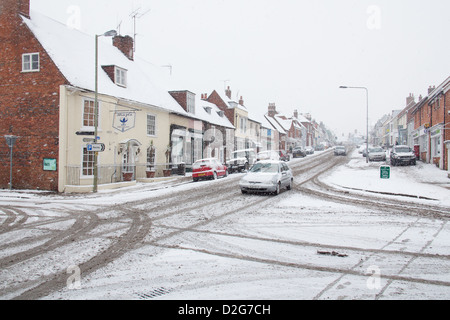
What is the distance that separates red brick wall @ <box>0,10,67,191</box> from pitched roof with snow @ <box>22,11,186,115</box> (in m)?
0.66

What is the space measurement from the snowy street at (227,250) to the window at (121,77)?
12489mm

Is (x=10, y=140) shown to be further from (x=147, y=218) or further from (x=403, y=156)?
(x=403, y=156)

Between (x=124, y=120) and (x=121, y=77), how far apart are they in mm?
4903

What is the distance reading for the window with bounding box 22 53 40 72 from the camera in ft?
64.9

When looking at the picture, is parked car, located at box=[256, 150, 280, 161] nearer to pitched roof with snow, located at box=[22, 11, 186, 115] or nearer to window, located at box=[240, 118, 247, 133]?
pitched roof with snow, located at box=[22, 11, 186, 115]

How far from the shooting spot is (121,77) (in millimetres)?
24672

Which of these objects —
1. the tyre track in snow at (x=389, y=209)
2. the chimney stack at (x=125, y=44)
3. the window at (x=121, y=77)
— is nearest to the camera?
the tyre track in snow at (x=389, y=209)

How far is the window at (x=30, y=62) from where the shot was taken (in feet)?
64.9

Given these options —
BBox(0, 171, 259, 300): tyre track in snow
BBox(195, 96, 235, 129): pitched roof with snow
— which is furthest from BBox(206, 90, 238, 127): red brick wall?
BBox(0, 171, 259, 300): tyre track in snow

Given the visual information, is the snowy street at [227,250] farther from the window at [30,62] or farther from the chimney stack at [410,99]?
the chimney stack at [410,99]

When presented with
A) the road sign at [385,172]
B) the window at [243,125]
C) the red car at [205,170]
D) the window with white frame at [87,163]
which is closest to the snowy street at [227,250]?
the window with white frame at [87,163]

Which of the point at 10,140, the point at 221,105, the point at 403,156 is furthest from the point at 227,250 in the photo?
the point at 221,105
